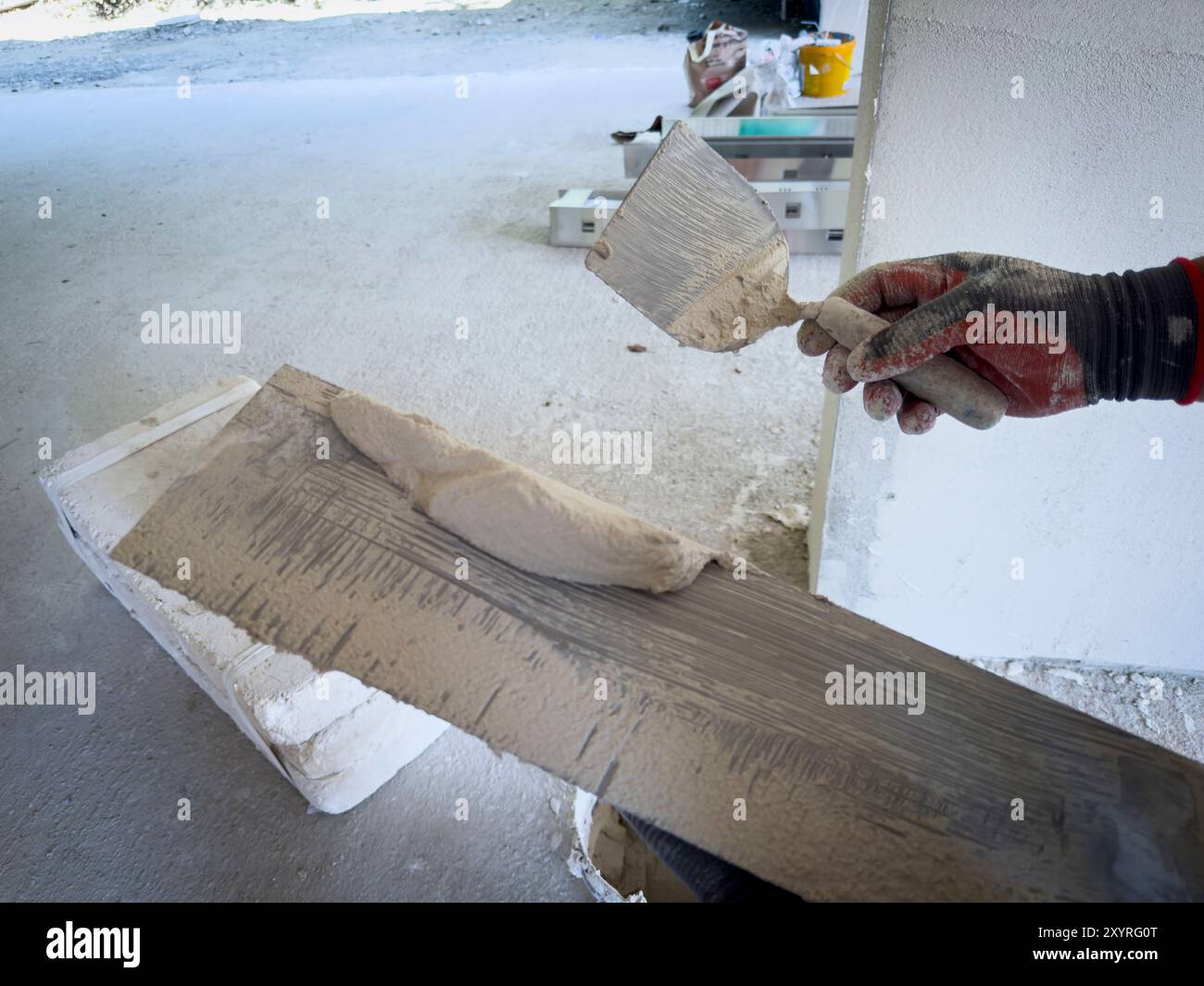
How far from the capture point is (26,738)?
202 cm

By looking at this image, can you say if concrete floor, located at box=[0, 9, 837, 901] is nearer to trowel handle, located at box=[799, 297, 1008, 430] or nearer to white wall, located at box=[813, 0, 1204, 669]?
white wall, located at box=[813, 0, 1204, 669]

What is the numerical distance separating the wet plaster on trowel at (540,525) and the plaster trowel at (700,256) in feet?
1.36

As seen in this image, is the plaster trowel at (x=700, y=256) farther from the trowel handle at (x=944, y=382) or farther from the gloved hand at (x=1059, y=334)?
the gloved hand at (x=1059, y=334)

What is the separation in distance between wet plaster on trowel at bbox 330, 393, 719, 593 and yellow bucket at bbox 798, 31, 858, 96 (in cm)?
545

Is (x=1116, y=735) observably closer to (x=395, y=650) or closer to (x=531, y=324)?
(x=395, y=650)

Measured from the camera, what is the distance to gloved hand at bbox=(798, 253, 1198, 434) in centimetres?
127

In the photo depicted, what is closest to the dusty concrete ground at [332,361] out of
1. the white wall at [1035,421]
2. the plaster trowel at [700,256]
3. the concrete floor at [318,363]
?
the concrete floor at [318,363]

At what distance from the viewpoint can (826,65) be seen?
18.6 feet

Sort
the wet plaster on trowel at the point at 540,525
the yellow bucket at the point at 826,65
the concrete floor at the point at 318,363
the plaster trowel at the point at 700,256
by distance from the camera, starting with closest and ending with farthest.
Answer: the wet plaster on trowel at the point at 540,525, the plaster trowel at the point at 700,256, the concrete floor at the point at 318,363, the yellow bucket at the point at 826,65

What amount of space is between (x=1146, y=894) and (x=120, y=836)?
6.30 ft

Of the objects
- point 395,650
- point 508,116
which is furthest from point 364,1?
point 395,650

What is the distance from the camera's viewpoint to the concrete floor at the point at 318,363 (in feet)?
5.99

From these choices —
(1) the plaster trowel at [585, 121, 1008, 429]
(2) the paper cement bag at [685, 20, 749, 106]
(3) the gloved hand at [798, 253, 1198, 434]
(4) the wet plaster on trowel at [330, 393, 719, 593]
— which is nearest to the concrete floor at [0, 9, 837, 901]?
(2) the paper cement bag at [685, 20, 749, 106]

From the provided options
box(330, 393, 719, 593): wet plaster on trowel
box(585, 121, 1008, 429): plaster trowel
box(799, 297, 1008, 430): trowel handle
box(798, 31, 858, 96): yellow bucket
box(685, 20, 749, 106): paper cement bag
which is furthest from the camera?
box(798, 31, 858, 96): yellow bucket
